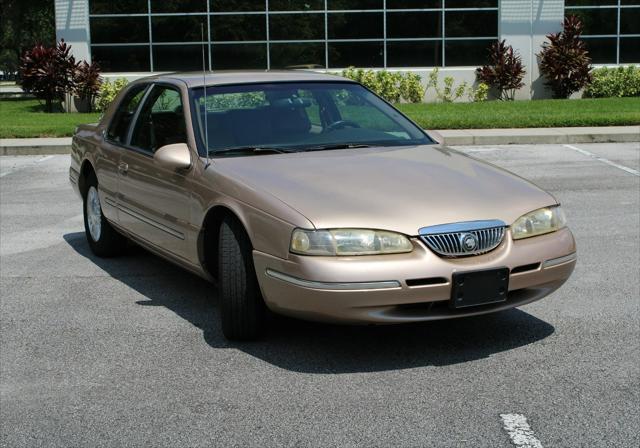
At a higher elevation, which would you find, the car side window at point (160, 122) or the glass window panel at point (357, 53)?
the glass window panel at point (357, 53)

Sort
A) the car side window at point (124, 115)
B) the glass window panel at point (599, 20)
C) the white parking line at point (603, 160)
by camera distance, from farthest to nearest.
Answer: the glass window panel at point (599, 20) < the white parking line at point (603, 160) < the car side window at point (124, 115)

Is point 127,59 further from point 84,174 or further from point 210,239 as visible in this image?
point 210,239

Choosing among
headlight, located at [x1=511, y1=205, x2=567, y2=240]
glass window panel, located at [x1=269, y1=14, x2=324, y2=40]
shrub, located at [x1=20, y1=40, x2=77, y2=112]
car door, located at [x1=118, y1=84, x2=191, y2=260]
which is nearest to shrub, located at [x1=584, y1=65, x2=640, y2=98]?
glass window panel, located at [x1=269, y1=14, x2=324, y2=40]

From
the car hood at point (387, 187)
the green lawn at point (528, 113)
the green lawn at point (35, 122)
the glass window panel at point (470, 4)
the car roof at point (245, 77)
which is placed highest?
the glass window panel at point (470, 4)

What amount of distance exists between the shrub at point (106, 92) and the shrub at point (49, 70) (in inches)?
30.5

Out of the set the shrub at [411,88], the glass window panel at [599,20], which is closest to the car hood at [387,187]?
the shrub at [411,88]

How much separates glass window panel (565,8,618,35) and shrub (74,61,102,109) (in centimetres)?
1241

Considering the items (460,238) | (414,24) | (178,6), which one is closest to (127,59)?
(178,6)

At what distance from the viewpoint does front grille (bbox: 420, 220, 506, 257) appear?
515 centimetres

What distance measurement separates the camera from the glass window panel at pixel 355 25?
2625 cm

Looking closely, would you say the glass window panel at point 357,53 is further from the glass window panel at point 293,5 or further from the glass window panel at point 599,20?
the glass window panel at point 599,20

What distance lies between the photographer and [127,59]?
26.3m

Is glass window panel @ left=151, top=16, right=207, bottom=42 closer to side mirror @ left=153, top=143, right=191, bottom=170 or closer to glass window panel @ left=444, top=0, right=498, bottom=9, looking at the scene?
glass window panel @ left=444, top=0, right=498, bottom=9

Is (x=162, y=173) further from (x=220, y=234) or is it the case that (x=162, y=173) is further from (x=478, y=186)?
(x=478, y=186)
